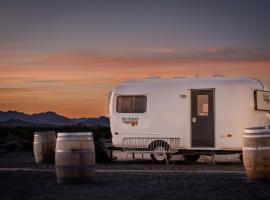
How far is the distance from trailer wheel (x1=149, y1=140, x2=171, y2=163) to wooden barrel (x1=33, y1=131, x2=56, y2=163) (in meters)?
3.58

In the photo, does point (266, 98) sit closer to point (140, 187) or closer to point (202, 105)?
point (202, 105)

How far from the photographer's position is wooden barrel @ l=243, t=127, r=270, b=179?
50.9ft

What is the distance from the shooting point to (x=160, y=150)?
24500 mm

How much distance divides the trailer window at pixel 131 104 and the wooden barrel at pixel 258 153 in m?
9.43

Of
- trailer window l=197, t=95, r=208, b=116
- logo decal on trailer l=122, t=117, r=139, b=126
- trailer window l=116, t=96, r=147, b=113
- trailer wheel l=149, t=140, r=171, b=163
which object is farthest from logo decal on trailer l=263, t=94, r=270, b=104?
logo decal on trailer l=122, t=117, r=139, b=126

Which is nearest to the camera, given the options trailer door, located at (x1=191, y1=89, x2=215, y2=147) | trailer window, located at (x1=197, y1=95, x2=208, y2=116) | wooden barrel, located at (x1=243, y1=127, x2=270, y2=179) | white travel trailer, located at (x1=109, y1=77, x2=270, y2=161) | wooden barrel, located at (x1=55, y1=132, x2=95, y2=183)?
wooden barrel, located at (x1=243, y1=127, x2=270, y2=179)

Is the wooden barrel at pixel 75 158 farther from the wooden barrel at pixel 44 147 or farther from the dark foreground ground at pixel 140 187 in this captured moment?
the wooden barrel at pixel 44 147

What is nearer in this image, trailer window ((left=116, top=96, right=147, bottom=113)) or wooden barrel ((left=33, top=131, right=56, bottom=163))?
wooden barrel ((left=33, top=131, right=56, bottom=163))

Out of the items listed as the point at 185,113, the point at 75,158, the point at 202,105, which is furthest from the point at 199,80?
the point at 75,158

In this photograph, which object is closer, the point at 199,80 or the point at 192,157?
the point at 199,80

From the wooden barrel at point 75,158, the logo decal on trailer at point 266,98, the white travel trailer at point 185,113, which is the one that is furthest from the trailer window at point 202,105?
the wooden barrel at point 75,158

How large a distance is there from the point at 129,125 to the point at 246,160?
9663 millimetres

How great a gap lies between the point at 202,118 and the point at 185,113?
2.18 ft

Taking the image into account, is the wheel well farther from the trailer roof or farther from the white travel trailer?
the trailer roof
